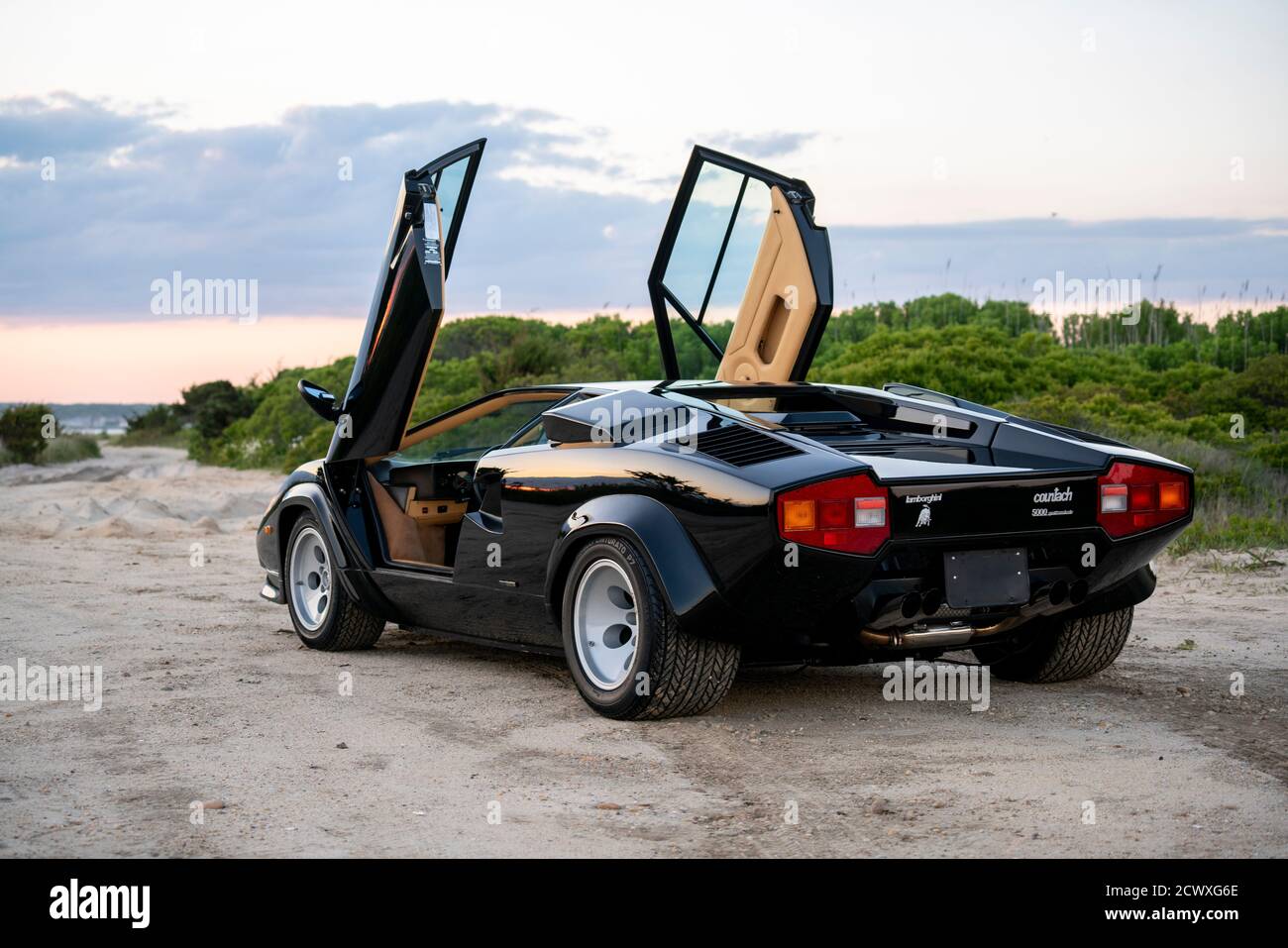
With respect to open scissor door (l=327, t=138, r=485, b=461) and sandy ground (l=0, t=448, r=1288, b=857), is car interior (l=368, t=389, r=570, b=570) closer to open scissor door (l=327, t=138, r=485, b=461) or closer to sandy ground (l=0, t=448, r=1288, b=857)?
open scissor door (l=327, t=138, r=485, b=461)

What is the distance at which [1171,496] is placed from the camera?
19.7 feet

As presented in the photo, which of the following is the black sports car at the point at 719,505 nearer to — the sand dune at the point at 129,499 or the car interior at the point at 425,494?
the car interior at the point at 425,494

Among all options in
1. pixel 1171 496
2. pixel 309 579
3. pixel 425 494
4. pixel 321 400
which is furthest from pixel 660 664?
pixel 309 579

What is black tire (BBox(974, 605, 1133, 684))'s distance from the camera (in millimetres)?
6613

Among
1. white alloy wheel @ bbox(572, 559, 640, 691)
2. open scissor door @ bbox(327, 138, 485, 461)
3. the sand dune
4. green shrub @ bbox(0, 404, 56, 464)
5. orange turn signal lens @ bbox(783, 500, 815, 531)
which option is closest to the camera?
orange turn signal lens @ bbox(783, 500, 815, 531)

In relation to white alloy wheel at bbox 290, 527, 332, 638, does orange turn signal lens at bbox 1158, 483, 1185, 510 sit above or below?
above

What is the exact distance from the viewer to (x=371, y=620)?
26.0ft

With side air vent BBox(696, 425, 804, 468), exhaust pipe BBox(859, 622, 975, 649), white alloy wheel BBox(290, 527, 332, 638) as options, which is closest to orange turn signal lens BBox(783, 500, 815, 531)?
side air vent BBox(696, 425, 804, 468)

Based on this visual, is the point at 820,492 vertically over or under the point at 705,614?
over

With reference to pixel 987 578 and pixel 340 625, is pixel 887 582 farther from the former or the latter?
pixel 340 625

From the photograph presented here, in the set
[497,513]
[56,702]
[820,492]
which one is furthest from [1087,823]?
[56,702]

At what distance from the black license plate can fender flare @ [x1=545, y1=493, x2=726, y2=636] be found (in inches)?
34.9

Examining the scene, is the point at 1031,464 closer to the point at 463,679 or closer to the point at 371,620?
the point at 463,679

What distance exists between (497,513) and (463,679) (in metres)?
0.93
